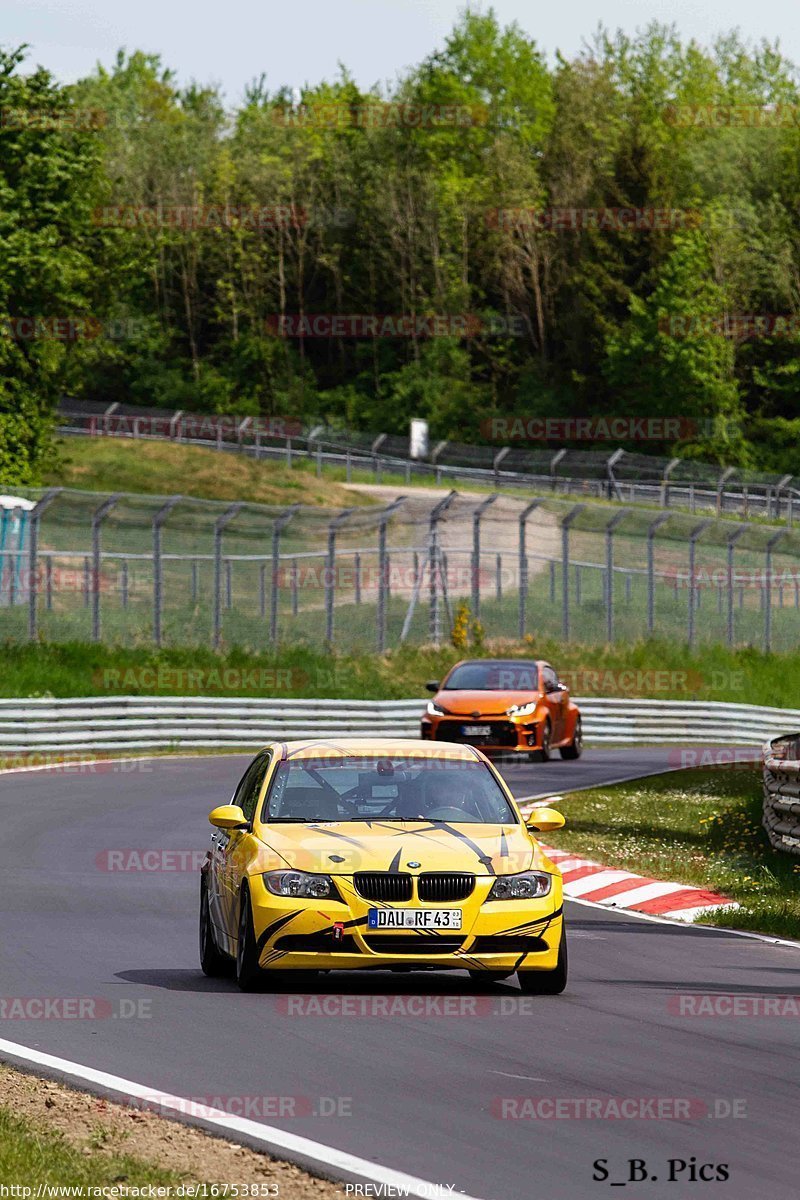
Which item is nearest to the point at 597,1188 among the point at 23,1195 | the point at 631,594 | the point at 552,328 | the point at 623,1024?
the point at 23,1195

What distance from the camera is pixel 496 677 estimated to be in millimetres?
31672

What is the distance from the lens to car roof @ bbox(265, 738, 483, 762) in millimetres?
11945

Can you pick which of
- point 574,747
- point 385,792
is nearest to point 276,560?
point 574,747

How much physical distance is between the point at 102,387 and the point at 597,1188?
101673mm

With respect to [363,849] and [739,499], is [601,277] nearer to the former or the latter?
[739,499]

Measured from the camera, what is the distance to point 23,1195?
6.45 meters

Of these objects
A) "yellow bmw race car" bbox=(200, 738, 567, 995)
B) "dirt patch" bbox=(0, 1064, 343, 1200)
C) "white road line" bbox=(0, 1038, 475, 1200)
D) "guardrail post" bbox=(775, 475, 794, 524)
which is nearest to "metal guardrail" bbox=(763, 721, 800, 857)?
"yellow bmw race car" bbox=(200, 738, 567, 995)

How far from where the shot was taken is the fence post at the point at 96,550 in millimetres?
34312

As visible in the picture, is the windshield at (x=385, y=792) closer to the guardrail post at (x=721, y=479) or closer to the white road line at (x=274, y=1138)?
the white road line at (x=274, y=1138)

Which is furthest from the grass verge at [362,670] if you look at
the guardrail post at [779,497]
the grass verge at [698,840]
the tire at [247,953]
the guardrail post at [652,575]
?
the guardrail post at [779,497]

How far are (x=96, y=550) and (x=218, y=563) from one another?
3.00 metres

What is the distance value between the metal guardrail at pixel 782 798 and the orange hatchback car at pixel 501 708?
1135 centimetres

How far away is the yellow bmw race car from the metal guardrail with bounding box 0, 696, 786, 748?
20408mm

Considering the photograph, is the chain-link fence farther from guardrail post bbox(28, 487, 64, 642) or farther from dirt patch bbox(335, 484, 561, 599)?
dirt patch bbox(335, 484, 561, 599)
